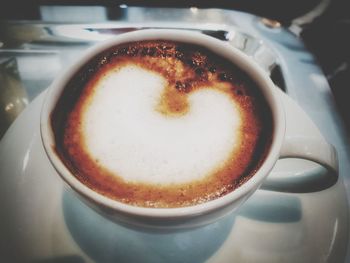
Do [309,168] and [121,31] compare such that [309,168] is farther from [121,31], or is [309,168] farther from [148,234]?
[121,31]

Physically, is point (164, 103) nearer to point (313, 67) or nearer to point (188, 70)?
point (188, 70)

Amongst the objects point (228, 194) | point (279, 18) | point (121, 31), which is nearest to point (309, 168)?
point (228, 194)

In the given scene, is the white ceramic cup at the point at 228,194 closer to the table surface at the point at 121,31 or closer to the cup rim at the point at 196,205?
the cup rim at the point at 196,205

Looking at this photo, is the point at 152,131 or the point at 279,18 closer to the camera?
the point at 152,131

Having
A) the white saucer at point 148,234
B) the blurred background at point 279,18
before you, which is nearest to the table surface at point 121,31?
the blurred background at point 279,18

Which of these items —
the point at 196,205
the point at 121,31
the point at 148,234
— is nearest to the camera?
the point at 196,205

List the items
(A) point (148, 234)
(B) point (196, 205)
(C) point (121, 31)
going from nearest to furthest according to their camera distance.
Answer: (B) point (196, 205), (A) point (148, 234), (C) point (121, 31)

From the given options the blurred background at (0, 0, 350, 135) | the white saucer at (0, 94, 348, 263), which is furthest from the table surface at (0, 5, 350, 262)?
the white saucer at (0, 94, 348, 263)
